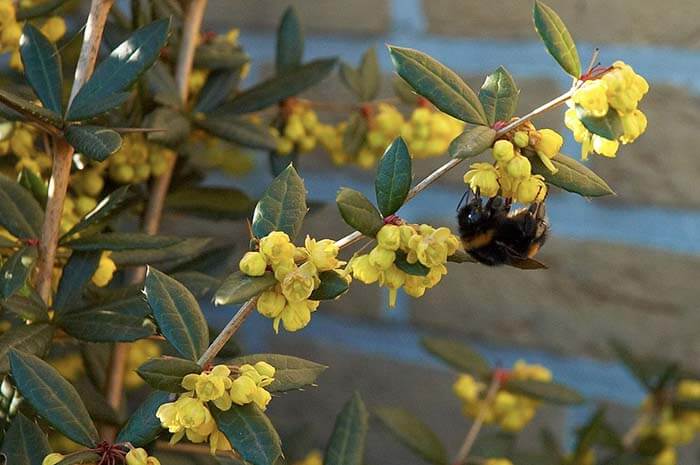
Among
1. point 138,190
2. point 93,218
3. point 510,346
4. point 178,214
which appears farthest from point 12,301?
point 510,346

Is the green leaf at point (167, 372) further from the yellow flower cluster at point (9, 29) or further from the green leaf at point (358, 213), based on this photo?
the yellow flower cluster at point (9, 29)

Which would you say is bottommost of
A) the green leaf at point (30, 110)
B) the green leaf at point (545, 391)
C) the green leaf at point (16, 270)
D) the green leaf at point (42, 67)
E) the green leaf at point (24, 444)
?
the green leaf at point (545, 391)

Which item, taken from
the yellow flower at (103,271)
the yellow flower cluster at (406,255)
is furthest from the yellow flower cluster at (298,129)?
the yellow flower cluster at (406,255)

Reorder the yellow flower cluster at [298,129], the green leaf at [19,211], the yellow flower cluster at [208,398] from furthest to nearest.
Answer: the yellow flower cluster at [298,129]
the green leaf at [19,211]
the yellow flower cluster at [208,398]

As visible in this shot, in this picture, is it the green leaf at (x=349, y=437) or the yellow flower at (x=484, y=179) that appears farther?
the green leaf at (x=349, y=437)

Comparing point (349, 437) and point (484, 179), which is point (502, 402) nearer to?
point (349, 437)

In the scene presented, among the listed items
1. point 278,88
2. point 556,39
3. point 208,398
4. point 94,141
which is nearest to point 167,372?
point 208,398

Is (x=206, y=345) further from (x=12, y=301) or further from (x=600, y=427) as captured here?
(x=600, y=427)
